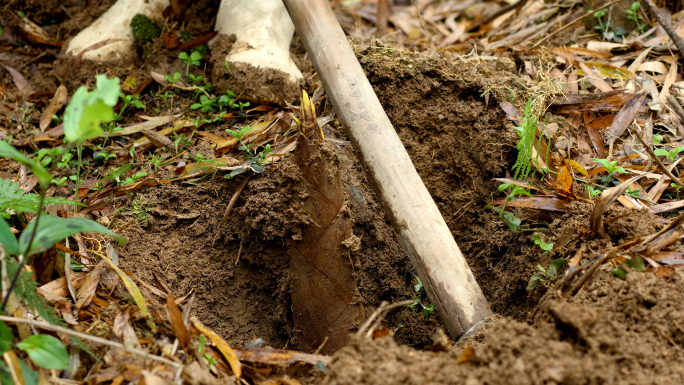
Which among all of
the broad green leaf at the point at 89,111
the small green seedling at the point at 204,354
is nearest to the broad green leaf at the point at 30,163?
the broad green leaf at the point at 89,111

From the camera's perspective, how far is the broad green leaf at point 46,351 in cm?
135

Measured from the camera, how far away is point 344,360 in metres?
1.35

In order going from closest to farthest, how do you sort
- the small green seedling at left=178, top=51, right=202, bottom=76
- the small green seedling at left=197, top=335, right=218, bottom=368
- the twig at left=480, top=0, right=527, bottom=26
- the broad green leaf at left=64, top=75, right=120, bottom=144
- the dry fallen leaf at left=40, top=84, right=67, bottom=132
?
the broad green leaf at left=64, top=75, right=120, bottom=144
the small green seedling at left=197, top=335, right=218, bottom=368
the dry fallen leaf at left=40, top=84, right=67, bottom=132
the small green seedling at left=178, top=51, right=202, bottom=76
the twig at left=480, top=0, right=527, bottom=26

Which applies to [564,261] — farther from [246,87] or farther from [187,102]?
[187,102]

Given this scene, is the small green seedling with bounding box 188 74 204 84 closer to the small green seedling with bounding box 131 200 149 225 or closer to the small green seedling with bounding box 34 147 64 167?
the small green seedling with bounding box 34 147 64 167

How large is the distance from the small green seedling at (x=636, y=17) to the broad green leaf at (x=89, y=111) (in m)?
3.17

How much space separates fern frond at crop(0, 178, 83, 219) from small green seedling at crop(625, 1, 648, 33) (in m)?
3.31

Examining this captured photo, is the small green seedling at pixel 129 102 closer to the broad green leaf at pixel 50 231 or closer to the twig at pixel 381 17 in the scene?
the broad green leaf at pixel 50 231

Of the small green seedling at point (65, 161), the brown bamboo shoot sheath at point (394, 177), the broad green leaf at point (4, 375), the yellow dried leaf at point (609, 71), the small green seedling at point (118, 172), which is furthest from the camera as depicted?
the yellow dried leaf at point (609, 71)

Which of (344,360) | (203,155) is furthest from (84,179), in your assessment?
(344,360)

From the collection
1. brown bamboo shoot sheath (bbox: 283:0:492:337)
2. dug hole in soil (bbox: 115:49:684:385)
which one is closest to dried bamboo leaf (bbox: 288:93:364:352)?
dug hole in soil (bbox: 115:49:684:385)

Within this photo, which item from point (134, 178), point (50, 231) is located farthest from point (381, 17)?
point (50, 231)

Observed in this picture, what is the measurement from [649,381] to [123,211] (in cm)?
214

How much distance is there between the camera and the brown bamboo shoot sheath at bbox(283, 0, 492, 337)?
73.2 inches
